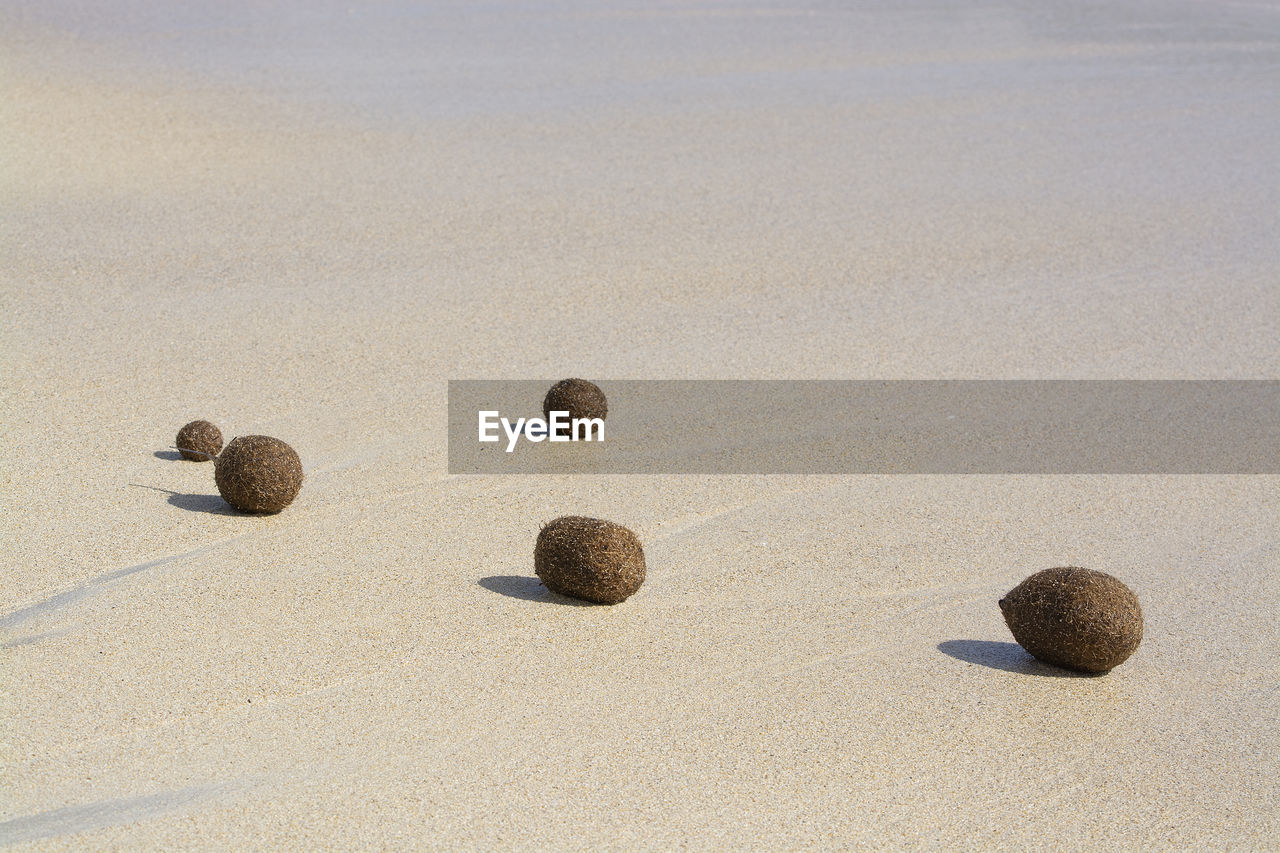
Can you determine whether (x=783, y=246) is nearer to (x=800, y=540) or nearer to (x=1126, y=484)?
(x=1126, y=484)

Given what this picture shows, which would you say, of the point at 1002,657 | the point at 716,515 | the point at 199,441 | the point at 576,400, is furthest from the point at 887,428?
the point at 199,441

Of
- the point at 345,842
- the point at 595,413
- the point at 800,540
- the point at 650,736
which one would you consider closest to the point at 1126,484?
the point at 800,540

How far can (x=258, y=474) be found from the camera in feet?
20.5

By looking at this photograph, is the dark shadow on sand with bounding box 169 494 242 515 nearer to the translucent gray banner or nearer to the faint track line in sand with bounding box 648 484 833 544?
the translucent gray banner

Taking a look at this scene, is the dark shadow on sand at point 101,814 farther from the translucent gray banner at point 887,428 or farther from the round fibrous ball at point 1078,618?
the translucent gray banner at point 887,428

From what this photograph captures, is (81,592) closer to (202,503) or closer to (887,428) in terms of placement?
(202,503)

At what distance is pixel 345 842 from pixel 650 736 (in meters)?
1.12

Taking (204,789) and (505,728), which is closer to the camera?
(204,789)

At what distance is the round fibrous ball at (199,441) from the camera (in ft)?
23.1

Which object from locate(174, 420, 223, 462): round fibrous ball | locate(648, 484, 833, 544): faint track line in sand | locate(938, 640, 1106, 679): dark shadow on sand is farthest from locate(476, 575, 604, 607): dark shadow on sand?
locate(174, 420, 223, 462): round fibrous ball

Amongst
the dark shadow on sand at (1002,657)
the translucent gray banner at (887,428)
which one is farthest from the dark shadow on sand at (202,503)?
the dark shadow on sand at (1002,657)

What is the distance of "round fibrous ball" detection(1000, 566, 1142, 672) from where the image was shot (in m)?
5.17

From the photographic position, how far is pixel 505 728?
15.7 ft

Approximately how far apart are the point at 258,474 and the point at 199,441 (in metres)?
0.95
